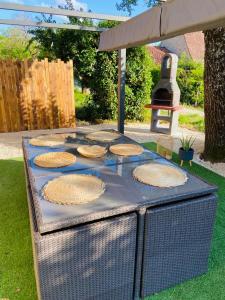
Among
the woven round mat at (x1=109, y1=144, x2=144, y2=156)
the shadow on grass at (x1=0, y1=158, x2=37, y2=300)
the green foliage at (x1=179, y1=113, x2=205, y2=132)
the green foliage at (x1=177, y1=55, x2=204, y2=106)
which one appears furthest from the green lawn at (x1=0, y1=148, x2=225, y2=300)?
the green foliage at (x1=177, y1=55, x2=204, y2=106)

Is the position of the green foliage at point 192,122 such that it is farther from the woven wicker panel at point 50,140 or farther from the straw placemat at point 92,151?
the straw placemat at point 92,151

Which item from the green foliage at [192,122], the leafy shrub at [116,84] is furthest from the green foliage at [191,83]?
the leafy shrub at [116,84]

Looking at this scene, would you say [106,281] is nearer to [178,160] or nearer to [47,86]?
[178,160]

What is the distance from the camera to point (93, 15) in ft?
15.7

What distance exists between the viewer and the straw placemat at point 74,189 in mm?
1807

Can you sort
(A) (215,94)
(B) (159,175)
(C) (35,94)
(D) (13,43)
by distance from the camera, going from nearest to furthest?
(B) (159,175) → (A) (215,94) → (C) (35,94) → (D) (13,43)

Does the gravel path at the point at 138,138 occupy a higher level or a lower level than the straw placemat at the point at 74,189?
lower

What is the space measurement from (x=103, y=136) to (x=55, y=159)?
3.45ft

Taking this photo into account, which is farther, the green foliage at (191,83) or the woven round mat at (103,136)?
the green foliage at (191,83)

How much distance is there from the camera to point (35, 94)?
6.95m

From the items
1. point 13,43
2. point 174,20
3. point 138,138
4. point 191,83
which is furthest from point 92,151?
point 13,43

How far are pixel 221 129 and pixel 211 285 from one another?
319cm

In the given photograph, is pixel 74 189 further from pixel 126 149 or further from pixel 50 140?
pixel 50 140

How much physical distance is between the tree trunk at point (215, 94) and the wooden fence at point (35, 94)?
397cm
